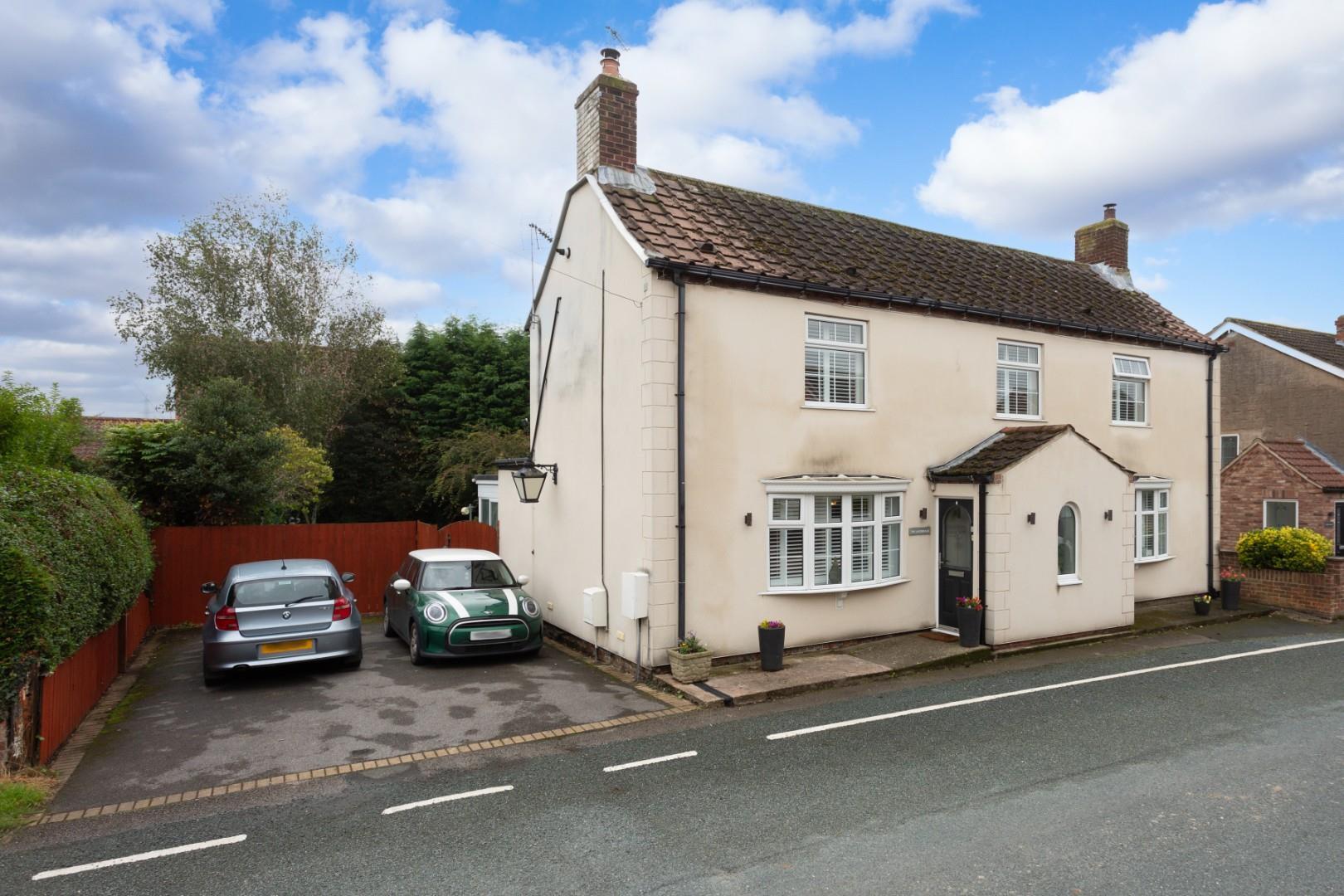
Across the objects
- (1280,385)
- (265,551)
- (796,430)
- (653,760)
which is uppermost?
A: (1280,385)

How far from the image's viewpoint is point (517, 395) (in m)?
32.0

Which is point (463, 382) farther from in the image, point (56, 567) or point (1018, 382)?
point (56, 567)

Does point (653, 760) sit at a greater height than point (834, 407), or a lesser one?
lesser

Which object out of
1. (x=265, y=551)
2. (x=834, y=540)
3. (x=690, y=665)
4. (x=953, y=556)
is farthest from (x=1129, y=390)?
(x=265, y=551)

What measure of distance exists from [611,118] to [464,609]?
797 centimetres

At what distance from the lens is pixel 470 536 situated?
17.2 meters

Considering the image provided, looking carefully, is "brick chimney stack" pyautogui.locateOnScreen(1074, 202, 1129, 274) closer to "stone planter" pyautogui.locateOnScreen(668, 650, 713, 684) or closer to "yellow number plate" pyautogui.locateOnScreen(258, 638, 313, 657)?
"stone planter" pyautogui.locateOnScreen(668, 650, 713, 684)

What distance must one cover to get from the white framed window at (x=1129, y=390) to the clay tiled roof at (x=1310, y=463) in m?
5.25

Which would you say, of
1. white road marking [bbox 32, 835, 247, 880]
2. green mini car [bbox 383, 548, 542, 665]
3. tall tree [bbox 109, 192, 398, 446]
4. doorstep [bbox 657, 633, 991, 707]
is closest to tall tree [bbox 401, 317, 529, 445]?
tall tree [bbox 109, 192, 398, 446]

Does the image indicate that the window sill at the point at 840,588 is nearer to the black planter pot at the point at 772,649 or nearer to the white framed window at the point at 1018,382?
the black planter pot at the point at 772,649

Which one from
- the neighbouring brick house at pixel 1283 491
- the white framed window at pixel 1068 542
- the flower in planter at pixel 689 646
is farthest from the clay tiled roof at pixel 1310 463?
the flower in planter at pixel 689 646

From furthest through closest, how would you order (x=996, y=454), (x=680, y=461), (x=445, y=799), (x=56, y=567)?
(x=996, y=454), (x=680, y=461), (x=56, y=567), (x=445, y=799)

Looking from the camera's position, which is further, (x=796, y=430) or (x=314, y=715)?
(x=796, y=430)

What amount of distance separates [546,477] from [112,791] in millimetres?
7974
